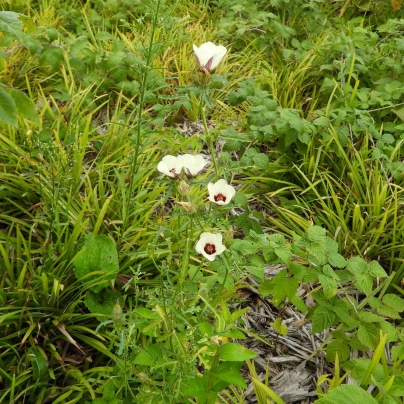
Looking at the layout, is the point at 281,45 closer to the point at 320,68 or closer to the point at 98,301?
the point at 320,68

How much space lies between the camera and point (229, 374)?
1319 millimetres

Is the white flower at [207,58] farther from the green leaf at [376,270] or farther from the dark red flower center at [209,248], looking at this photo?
the green leaf at [376,270]

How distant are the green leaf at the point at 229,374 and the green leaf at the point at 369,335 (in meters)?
0.49

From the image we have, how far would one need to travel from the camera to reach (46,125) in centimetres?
235

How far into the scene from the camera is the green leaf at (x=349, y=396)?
3.64 feet

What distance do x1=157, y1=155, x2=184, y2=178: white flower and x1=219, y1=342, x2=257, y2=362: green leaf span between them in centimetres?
50

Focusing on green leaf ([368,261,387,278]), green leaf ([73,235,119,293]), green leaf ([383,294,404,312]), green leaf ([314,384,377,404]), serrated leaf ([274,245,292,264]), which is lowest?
green leaf ([73,235,119,293])

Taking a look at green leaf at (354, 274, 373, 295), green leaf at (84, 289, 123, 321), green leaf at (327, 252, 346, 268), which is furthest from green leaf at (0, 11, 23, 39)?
green leaf at (354, 274, 373, 295)

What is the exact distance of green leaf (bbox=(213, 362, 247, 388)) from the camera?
1.31m

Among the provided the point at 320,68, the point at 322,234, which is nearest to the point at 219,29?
the point at 320,68

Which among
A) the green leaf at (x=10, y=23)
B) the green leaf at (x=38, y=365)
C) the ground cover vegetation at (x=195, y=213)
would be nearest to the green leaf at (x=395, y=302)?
the ground cover vegetation at (x=195, y=213)

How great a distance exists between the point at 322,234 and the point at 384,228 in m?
0.59

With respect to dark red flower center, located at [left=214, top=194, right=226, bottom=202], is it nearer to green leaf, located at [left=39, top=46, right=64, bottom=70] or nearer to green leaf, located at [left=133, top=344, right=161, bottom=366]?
green leaf, located at [left=133, top=344, right=161, bottom=366]

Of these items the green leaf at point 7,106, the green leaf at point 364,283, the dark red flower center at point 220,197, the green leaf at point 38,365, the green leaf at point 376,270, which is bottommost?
the green leaf at point 38,365
